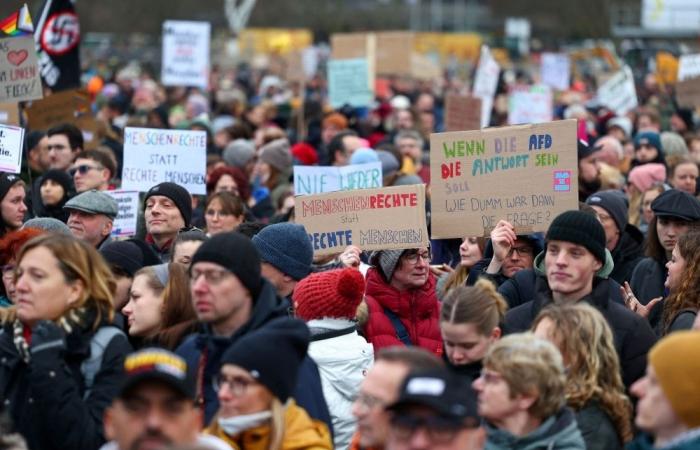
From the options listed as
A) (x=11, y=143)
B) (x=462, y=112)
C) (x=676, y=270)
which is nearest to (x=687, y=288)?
(x=676, y=270)

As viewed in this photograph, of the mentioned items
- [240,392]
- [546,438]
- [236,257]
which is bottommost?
[546,438]

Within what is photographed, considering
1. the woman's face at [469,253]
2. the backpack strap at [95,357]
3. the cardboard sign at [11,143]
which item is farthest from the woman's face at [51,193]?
the backpack strap at [95,357]

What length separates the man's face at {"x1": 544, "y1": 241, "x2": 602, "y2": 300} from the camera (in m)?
6.50

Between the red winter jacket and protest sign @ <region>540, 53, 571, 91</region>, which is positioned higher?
protest sign @ <region>540, 53, 571, 91</region>

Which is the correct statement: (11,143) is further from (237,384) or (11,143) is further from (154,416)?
(154,416)

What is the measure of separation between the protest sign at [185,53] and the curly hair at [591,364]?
Result: 632 inches

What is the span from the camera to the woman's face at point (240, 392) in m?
4.95

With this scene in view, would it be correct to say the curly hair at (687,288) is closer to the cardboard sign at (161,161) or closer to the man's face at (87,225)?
the man's face at (87,225)

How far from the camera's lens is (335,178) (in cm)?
1091

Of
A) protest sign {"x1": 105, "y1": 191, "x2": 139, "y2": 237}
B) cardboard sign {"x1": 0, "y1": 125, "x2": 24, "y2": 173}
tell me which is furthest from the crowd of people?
protest sign {"x1": 105, "y1": 191, "x2": 139, "y2": 237}

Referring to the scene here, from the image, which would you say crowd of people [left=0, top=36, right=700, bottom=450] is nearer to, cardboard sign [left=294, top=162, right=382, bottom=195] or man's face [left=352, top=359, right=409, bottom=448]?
man's face [left=352, top=359, right=409, bottom=448]

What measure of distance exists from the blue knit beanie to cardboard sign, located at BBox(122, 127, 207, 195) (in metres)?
4.26

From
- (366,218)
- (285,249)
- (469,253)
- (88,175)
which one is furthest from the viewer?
(88,175)

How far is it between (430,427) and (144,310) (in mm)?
2576
